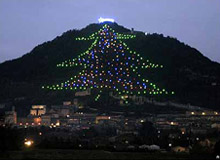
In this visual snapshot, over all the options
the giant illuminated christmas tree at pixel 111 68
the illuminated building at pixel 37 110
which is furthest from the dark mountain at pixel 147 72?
the illuminated building at pixel 37 110

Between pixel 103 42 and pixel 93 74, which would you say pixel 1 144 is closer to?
pixel 93 74

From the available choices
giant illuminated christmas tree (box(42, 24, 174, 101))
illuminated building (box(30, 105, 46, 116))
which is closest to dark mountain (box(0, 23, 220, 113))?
giant illuminated christmas tree (box(42, 24, 174, 101))

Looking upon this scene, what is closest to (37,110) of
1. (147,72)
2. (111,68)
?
(111,68)

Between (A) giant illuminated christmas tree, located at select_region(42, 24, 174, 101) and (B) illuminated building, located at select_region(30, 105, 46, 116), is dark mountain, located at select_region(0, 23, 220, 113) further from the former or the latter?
(B) illuminated building, located at select_region(30, 105, 46, 116)

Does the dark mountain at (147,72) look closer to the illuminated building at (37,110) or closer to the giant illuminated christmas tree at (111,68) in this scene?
the giant illuminated christmas tree at (111,68)

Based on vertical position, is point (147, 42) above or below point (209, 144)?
above

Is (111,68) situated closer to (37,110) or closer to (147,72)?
(147,72)

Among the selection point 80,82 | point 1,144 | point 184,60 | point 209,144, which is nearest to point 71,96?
point 80,82
